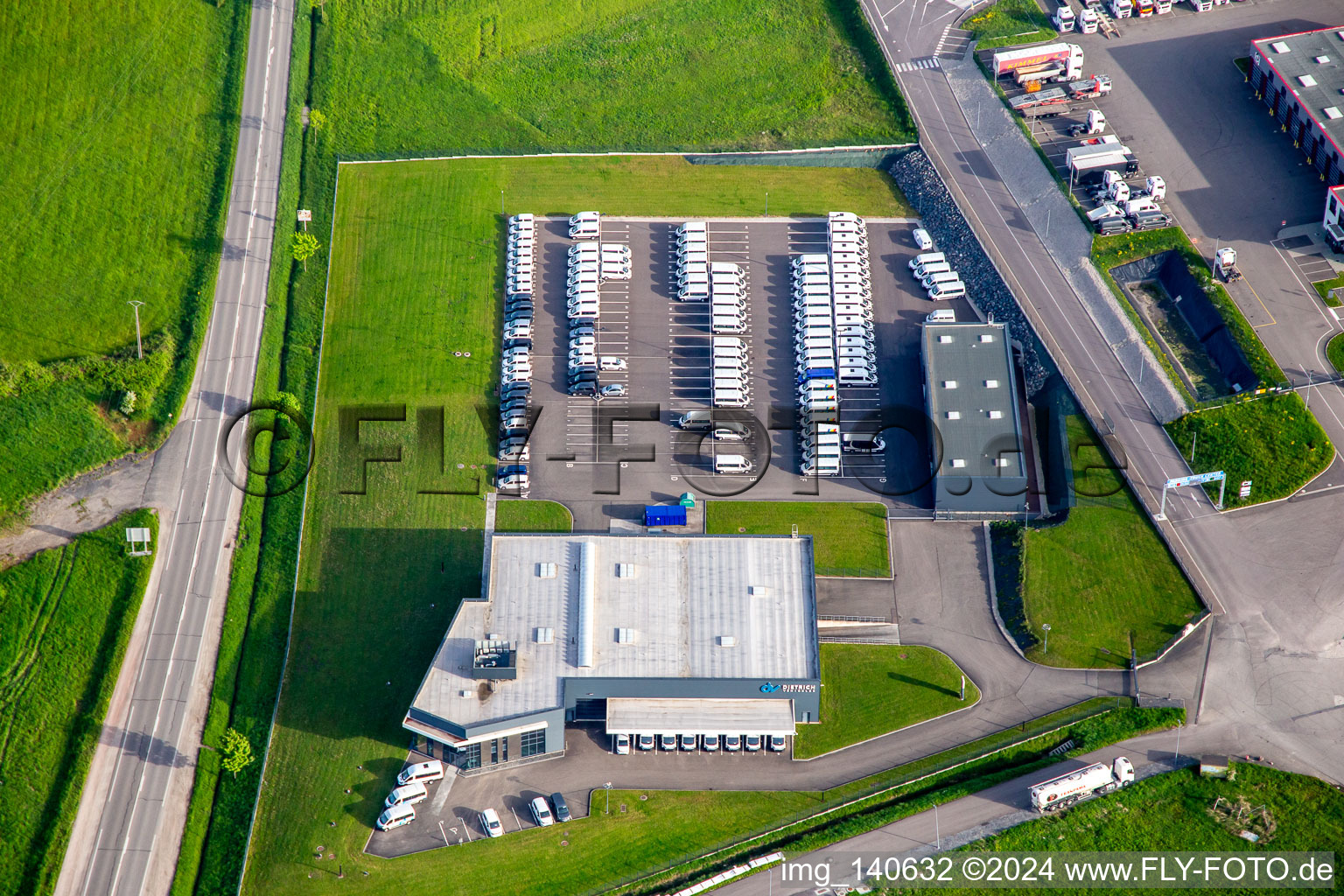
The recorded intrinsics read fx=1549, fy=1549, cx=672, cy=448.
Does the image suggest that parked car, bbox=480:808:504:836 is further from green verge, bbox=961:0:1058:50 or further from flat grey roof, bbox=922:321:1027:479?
green verge, bbox=961:0:1058:50

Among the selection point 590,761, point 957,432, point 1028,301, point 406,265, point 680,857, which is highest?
point 406,265

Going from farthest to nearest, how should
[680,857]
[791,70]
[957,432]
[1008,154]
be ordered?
[791,70] → [1008,154] → [957,432] → [680,857]

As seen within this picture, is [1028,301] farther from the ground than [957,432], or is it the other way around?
[1028,301]

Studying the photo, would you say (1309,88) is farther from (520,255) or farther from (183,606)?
(183,606)

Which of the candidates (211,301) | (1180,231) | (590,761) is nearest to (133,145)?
(211,301)

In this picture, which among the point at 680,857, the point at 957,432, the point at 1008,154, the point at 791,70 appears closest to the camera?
the point at 680,857

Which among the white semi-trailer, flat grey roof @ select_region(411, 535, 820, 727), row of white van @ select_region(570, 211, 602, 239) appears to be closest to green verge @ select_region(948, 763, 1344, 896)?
the white semi-trailer

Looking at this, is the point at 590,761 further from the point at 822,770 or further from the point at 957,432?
the point at 957,432

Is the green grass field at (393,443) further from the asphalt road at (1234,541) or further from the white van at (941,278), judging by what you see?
the asphalt road at (1234,541)
